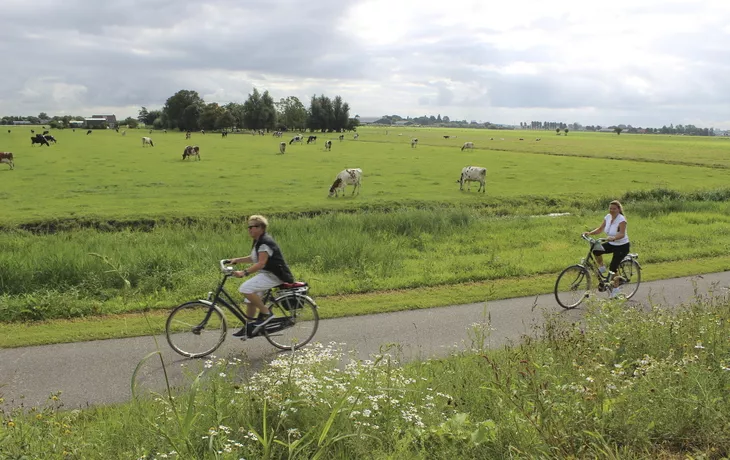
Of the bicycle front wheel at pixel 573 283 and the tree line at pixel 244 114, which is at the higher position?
the tree line at pixel 244 114

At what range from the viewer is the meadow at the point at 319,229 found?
11.7m

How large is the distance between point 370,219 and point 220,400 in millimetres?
14306

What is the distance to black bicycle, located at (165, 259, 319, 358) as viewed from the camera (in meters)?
8.37

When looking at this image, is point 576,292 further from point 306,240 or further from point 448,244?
point 306,240

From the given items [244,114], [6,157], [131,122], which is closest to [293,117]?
[244,114]

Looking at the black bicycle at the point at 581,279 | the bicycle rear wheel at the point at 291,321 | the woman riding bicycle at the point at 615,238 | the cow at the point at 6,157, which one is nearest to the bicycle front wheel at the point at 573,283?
the black bicycle at the point at 581,279

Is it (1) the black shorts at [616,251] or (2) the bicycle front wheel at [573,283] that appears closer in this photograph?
(2) the bicycle front wheel at [573,283]

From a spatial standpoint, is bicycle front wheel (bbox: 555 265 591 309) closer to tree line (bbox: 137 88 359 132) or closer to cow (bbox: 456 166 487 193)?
cow (bbox: 456 166 487 193)

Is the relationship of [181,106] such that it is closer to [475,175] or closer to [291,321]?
[475,175]

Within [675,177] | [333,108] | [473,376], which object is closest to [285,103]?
[333,108]

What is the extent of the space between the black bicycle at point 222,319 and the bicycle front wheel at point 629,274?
722 cm

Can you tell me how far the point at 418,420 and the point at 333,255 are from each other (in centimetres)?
988

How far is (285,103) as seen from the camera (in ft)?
557

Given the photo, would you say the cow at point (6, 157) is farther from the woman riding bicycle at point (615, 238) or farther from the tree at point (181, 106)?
the tree at point (181, 106)
